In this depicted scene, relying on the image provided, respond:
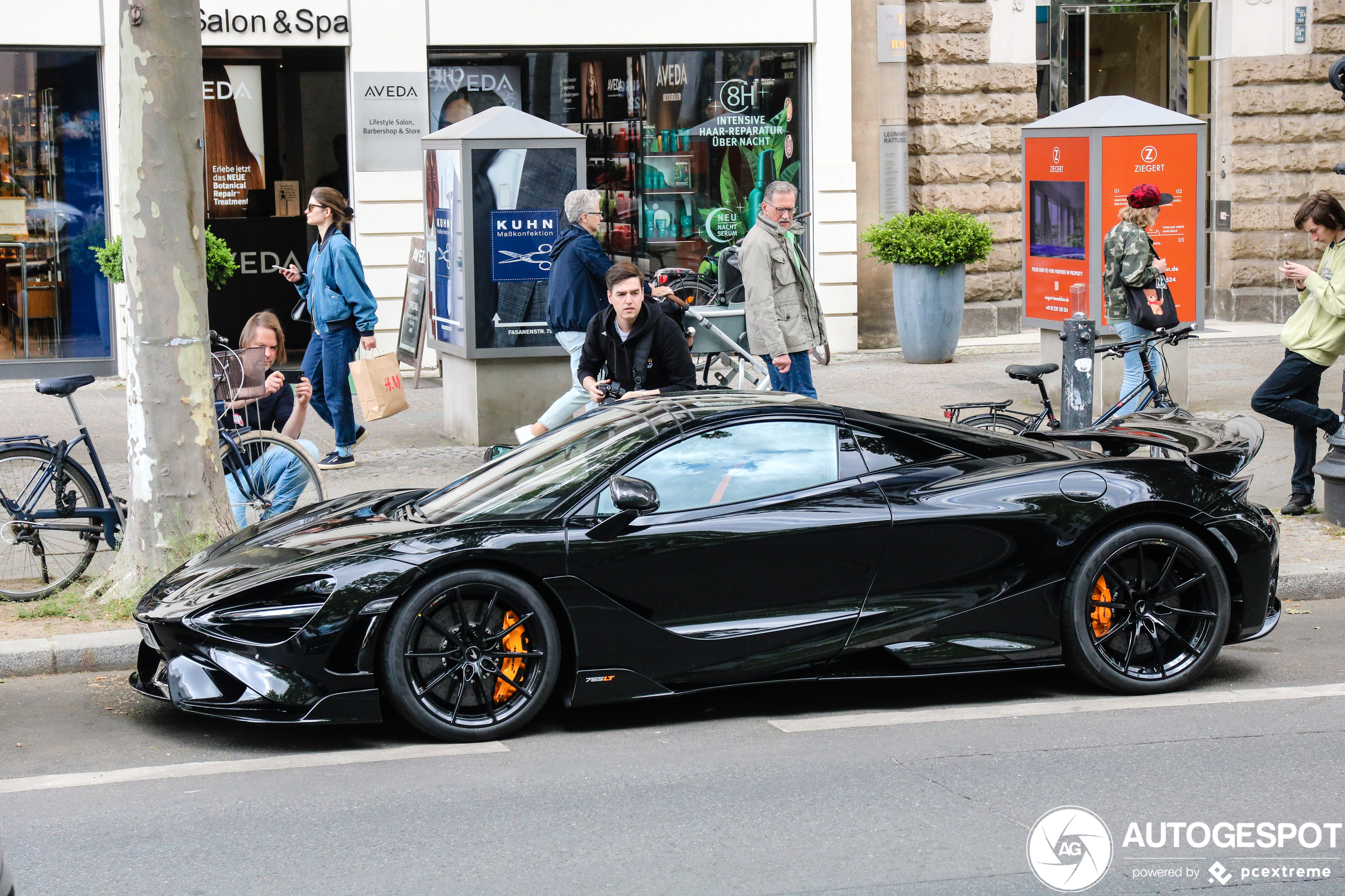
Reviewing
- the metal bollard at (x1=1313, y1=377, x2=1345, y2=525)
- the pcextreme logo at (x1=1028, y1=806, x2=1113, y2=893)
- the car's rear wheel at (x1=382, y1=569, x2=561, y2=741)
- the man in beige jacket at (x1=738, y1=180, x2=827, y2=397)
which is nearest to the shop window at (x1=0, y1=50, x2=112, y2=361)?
the man in beige jacket at (x1=738, y1=180, x2=827, y2=397)

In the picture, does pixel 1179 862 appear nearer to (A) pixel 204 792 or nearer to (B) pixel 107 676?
(A) pixel 204 792

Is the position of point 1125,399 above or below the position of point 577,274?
below

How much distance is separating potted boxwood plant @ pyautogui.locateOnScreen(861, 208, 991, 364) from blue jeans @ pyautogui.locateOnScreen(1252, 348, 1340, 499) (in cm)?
669

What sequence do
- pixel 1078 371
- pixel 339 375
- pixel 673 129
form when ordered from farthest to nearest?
1. pixel 673 129
2. pixel 339 375
3. pixel 1078 371

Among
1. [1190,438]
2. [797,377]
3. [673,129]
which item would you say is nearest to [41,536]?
[797,377]

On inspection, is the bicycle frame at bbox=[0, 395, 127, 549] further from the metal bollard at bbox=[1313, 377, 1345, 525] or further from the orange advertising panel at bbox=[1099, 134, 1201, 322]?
the orange advertising panel at bbox=[1099, 134, 1201, 322]

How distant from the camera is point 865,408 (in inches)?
476

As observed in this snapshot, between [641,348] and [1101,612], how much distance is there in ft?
10.5

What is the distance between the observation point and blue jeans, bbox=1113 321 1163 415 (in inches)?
425

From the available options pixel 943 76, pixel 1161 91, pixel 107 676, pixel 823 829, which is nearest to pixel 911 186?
pixel 943 76

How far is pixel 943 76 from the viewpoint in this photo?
17.6 meters

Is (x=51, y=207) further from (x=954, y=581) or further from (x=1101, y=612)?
(x=1101, y=612)

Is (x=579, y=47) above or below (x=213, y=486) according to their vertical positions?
above

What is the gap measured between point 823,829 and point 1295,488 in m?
5.76
